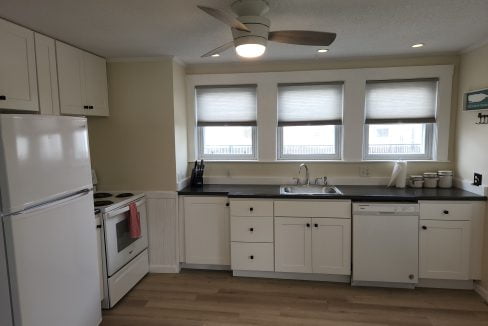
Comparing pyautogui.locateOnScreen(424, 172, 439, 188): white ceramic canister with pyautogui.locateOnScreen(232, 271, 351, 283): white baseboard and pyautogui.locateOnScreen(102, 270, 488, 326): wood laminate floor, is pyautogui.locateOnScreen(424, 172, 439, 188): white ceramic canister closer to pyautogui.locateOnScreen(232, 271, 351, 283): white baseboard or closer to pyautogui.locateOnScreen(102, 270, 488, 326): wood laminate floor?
pyautogui.locateOnScreen(102, 270, 488, 326): wood laminate floor

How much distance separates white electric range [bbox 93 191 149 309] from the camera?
8.71 ft

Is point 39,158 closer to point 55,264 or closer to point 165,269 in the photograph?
point 55,264

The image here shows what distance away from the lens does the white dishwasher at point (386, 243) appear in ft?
9.53

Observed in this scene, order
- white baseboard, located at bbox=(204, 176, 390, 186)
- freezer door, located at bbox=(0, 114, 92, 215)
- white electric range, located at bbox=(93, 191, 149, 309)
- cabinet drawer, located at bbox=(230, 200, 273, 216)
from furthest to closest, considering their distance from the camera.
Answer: white baseboard, located at bbox=(204, 176, 390, 186) < cabinet drawer, located at bbox=(230, 200, 273, 216) < white electric range, located at bbox=(93, 191, 149, 309) < freezer door, located at bbox=(0, 114, 92, 215)

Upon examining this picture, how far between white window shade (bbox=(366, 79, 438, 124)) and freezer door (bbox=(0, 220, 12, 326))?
11.1ft

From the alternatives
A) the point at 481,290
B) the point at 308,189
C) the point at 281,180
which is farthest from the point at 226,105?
the point at 481,290

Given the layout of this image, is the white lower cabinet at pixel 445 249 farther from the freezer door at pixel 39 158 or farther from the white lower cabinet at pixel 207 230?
the freezer door at pixel 39 158

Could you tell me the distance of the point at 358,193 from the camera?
307cm

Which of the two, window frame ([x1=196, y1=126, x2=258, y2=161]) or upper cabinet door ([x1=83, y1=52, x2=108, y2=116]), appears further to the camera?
window frame ([x1=196, y1=126, x2=258, y2=161])

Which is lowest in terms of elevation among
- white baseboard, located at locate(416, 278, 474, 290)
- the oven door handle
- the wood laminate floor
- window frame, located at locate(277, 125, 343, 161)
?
the wood laminate floor

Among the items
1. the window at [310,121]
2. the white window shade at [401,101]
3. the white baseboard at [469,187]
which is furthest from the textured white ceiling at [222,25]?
the white baseboard at [469,187]

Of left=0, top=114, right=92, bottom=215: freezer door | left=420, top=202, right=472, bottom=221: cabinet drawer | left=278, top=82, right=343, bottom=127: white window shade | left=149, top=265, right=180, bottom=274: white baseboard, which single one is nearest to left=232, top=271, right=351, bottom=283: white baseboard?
left=149, top=265, right=180, bottom=274: white baseboard

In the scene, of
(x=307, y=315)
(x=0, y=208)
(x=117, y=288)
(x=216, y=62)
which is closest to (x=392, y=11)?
(x=216, y=62)

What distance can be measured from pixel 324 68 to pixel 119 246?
2835 millimetres
